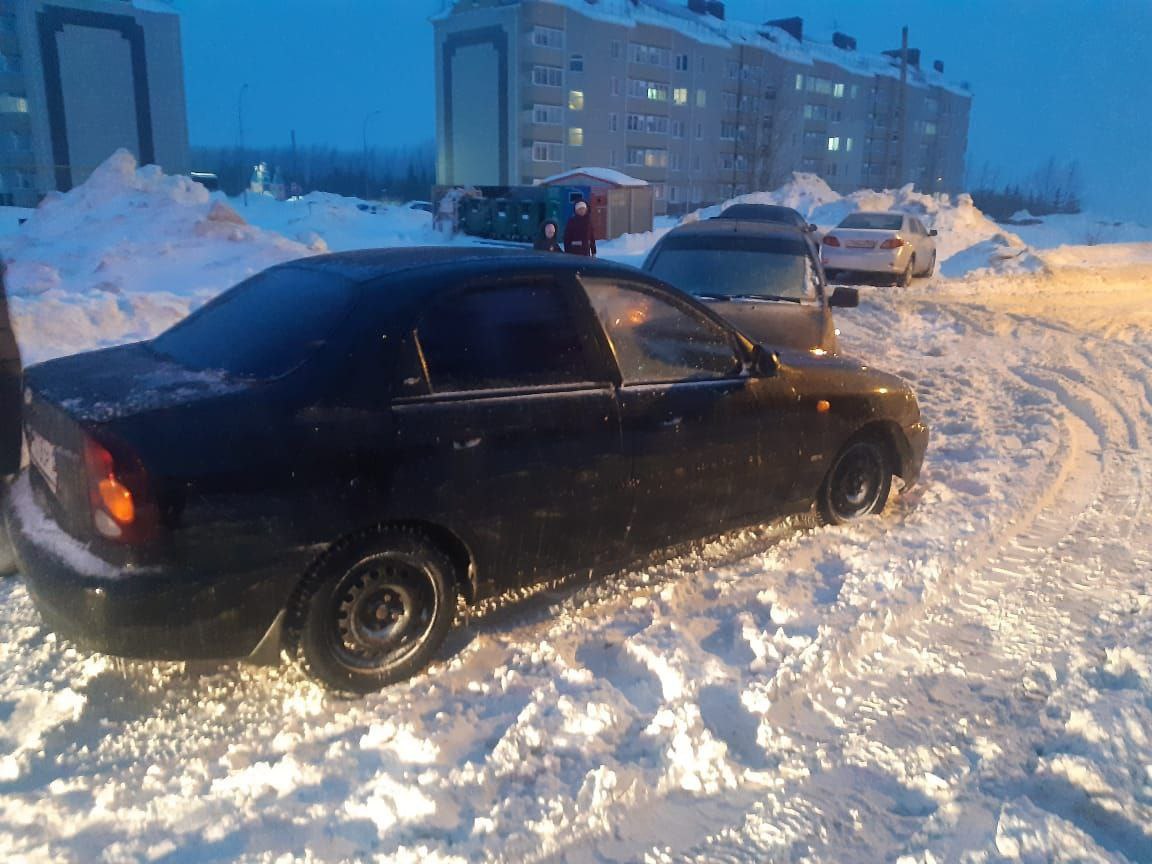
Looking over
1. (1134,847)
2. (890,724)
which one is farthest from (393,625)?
(1134,847)

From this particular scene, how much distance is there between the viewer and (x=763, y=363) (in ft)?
15.3

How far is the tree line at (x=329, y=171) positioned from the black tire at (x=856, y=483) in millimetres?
64371

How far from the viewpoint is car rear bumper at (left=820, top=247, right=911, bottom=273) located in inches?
722

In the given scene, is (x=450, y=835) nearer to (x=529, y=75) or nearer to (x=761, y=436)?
(x=761, y=436)

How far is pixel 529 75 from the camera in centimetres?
5881

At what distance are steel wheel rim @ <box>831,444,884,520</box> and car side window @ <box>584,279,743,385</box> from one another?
117cm

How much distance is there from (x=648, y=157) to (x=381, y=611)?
67088 mm

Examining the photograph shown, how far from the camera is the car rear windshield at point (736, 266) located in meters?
7.95

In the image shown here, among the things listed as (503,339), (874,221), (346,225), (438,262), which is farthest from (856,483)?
(346,225)

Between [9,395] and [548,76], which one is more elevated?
[548,76]

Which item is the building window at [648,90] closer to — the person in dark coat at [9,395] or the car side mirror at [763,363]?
the car side mirror at [763,363]

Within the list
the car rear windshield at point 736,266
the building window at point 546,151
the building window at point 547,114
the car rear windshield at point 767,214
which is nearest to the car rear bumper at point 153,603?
the car rear windshield at point 736,266

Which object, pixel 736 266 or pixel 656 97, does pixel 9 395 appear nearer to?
pixel 736 266

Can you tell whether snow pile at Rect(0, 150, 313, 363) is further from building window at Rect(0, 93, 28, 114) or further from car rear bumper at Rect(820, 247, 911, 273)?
building window at Rect(0, 93, 28, 114)
